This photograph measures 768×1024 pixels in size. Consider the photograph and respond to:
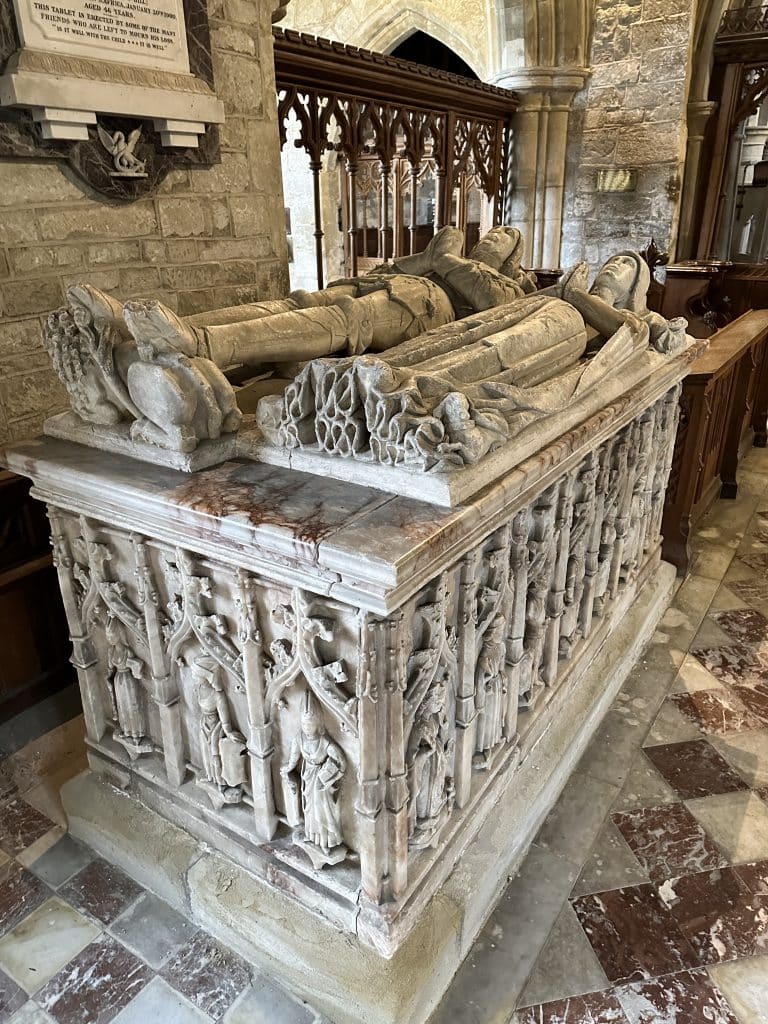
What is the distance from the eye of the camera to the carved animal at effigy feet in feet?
4.17

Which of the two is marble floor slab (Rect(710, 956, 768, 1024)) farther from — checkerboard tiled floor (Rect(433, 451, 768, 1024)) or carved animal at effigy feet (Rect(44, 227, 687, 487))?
carved animal at effigy feet (Rect(44, 227, 687, 487))

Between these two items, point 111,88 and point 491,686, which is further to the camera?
point 111,88

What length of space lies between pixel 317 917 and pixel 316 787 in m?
0.29

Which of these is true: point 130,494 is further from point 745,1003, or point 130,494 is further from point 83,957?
point 745,1003

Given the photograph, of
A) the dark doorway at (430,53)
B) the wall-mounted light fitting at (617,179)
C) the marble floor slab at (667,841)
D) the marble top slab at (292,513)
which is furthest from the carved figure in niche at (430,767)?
the dark doorway at (430,53)

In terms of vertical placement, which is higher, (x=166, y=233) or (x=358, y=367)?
(x=166, y=233)

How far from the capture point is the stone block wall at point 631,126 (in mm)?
5438

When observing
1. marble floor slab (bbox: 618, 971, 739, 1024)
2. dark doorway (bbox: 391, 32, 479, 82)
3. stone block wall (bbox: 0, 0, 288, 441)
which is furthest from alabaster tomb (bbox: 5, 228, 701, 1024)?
dark doorway (bbox: 391, 32, 479, 82)

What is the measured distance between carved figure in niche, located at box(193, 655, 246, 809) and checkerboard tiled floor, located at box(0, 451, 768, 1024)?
0.31m

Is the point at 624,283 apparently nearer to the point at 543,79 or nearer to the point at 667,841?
the point at 667,841

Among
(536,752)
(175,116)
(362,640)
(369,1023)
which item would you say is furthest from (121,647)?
(175,116)

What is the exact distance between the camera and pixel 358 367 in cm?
127

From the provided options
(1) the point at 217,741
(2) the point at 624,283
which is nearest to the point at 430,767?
(1) the point at 217,741

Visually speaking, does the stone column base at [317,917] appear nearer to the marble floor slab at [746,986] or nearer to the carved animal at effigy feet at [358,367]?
the marble floor slab at [746,986]
